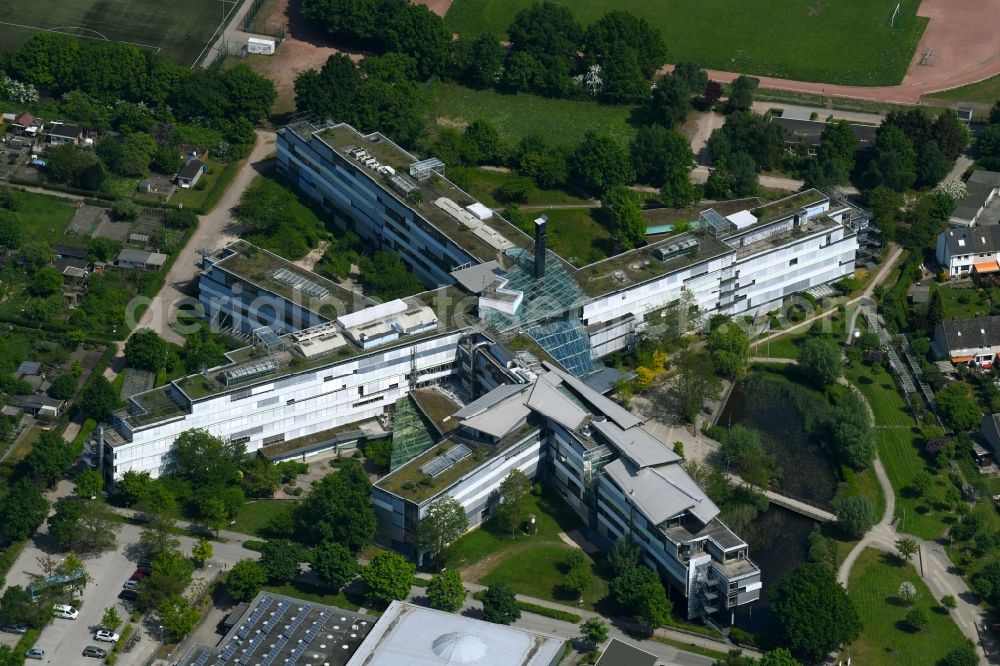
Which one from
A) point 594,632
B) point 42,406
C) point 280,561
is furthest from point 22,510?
point 594,632

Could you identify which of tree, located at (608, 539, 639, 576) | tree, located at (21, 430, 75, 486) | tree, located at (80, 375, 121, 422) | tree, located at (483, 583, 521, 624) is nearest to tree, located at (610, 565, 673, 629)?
tree, located at (608, 539, 639, 576)

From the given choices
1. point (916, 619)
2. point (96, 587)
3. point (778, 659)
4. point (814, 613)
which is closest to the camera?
point (778, 659)

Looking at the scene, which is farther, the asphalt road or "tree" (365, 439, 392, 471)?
"tree" (365, 439, 392, 471)

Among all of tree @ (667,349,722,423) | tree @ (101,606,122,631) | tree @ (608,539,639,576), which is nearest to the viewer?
tree @ (101,606,122,631)

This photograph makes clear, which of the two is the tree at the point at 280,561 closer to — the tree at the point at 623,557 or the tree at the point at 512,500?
the tree at the point at 512,500

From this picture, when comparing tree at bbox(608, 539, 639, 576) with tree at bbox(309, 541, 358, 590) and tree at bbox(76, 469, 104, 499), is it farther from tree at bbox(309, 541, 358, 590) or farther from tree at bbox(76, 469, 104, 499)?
tree at bbox(76, 469, 104, 499)

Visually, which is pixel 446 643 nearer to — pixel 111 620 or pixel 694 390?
pixel 111 620

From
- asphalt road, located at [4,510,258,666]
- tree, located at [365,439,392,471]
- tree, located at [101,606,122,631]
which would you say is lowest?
asphalt road, located at [4,510,258,666]
